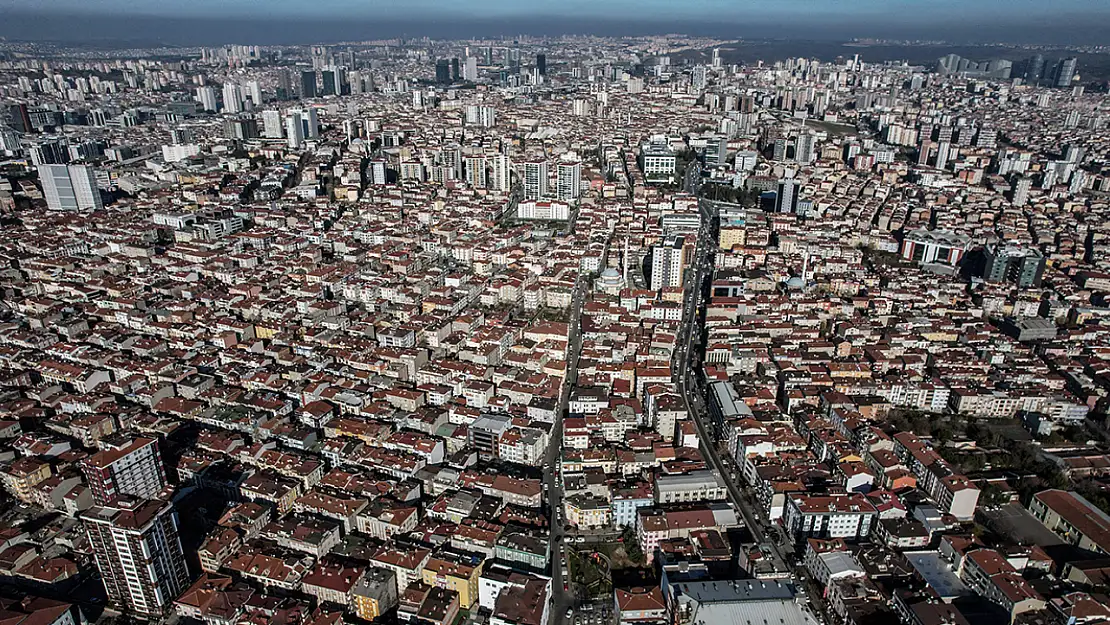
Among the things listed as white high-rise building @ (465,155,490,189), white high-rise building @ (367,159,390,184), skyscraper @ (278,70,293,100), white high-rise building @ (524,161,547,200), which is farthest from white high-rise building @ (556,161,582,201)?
skyscraper @ (278,70,293,100)

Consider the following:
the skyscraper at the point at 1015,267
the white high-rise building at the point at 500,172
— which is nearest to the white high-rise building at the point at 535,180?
the white high-rise building at the point at 500,172

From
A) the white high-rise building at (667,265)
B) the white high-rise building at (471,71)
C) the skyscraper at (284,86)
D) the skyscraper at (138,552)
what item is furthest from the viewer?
the white high-rise building at (471,71)

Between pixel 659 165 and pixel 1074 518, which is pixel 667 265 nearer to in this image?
pixel 1074 518

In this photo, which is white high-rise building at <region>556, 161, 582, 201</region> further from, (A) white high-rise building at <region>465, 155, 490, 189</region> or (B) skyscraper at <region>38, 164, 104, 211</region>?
(B) skyscraper at <region>38, 164, 104, 211</region>

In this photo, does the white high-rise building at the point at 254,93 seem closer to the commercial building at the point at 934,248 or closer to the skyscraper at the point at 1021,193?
the commercial building at the point at 934,248

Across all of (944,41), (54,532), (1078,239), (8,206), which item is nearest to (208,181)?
(8,206)

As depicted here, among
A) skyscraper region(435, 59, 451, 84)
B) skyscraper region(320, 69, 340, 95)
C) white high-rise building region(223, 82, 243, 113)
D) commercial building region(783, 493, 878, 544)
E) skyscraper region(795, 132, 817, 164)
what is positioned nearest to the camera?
commercial building region(783, 493, 878, 544)
